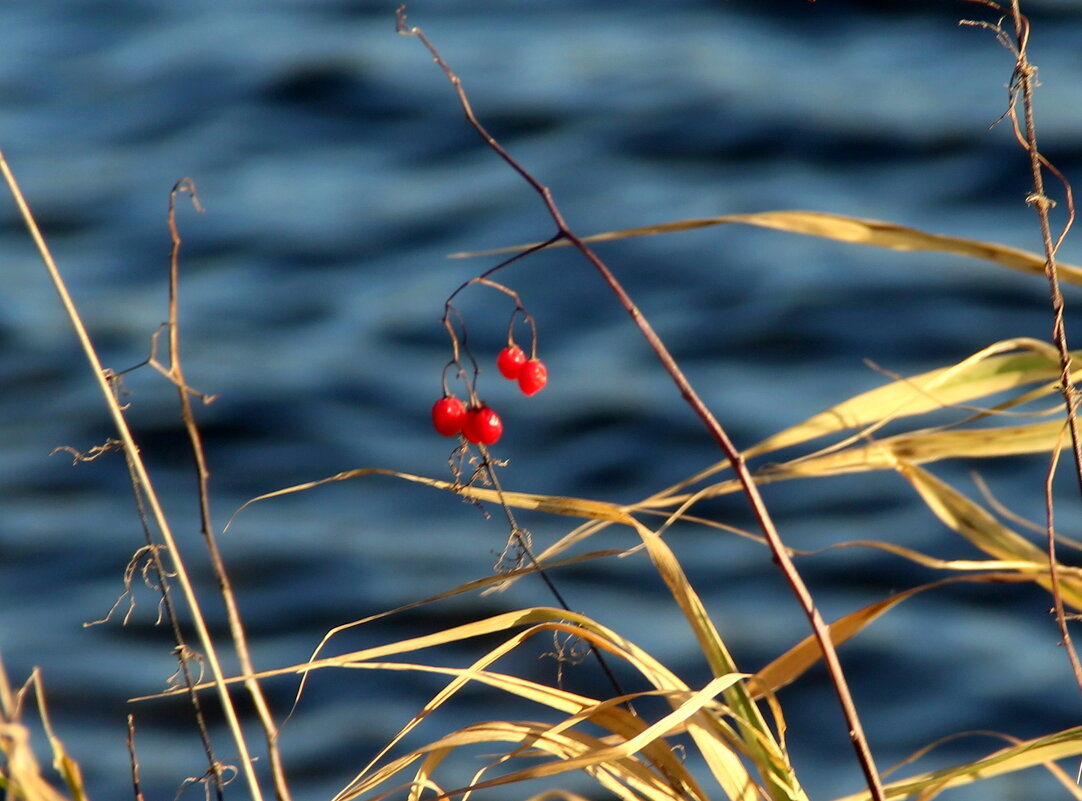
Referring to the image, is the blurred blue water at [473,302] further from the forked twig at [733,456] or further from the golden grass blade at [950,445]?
the forked twig at [733,456]

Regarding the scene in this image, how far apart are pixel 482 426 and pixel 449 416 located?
0.23ft

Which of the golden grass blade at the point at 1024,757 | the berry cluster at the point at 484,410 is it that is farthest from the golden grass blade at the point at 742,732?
the berry cluster at the point at 484,410

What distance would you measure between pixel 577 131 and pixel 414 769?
3.12 m

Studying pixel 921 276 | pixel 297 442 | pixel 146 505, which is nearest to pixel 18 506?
pixel 146 505

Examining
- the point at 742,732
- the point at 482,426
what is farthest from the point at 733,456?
the point at 482,426

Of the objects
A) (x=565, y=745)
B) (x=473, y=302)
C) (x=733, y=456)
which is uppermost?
(x=733, y=456)

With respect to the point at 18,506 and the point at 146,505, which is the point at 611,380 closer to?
the point at 146,505

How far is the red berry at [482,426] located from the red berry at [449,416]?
0.13 feet

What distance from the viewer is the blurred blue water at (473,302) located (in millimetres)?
3324

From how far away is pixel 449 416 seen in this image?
164 centimetres

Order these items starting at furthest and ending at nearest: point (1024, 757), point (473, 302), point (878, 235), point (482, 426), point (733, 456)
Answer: point (473, 302) < point (482, 426) < point (878, 235) < point (1024, 757) < point (733, 456)

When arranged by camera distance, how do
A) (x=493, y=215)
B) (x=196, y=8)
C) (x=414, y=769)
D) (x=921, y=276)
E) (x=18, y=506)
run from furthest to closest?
1. (x=196, y=8)
2. (x=493, y=215)
3. (x=921, y=276)
4. (x=18, y=506)
5. (x=414, y=769)

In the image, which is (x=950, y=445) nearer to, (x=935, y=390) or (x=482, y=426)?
(x=935, y=390)

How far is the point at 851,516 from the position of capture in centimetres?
363
